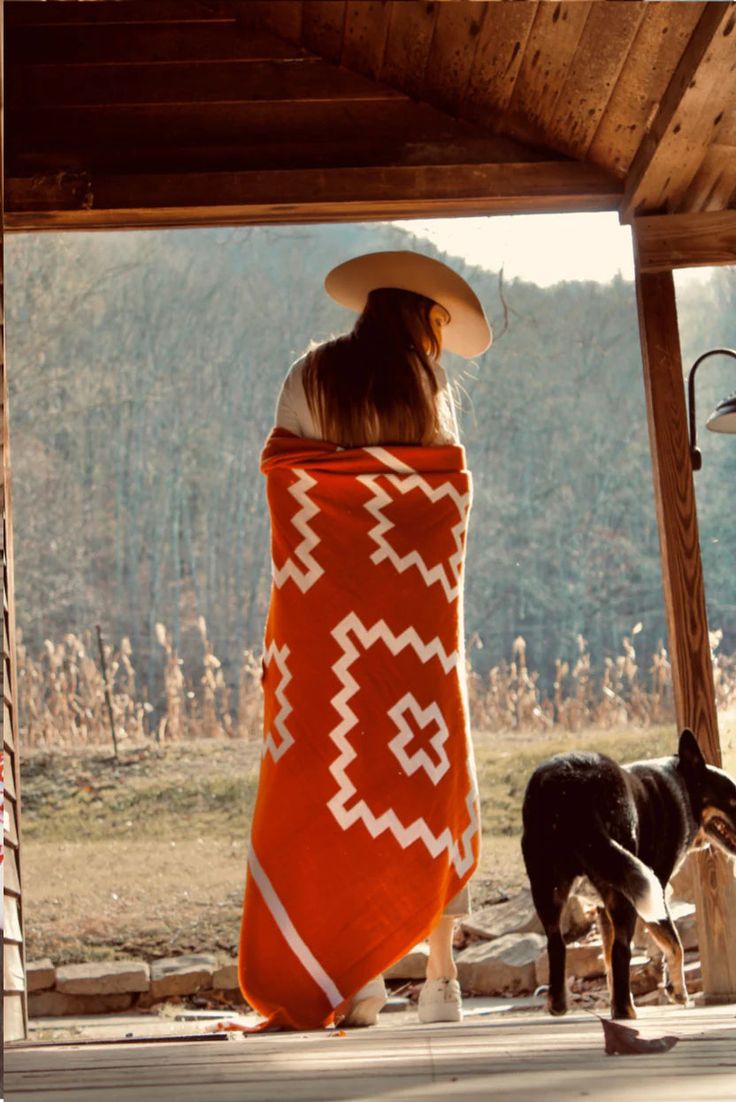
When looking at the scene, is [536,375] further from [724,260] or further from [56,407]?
[724,260]

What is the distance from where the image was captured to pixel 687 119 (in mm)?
3797

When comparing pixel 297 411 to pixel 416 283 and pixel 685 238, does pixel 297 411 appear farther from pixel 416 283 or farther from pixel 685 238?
pixel 685 238

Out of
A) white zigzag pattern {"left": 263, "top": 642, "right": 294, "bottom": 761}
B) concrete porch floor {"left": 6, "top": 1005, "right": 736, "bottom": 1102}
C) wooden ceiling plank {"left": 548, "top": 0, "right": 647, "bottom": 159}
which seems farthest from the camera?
wooden ceiling plank {"left": 548, "top": 0, "right": 647, "bottom": 159}

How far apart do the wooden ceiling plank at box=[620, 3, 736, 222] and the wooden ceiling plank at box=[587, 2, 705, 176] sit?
41mm

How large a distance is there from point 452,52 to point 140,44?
103 cm

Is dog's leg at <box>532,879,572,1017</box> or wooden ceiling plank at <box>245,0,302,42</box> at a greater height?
wooden ceiling plank at <box>245,0,302,42</box>

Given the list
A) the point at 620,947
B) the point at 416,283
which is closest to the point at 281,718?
the point at 620,947

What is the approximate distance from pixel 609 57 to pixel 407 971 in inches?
134

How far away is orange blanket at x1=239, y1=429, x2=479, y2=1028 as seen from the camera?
311 cm

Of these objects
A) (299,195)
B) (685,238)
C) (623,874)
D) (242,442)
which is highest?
(242,442)

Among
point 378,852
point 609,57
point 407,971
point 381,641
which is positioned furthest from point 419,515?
point 407,971

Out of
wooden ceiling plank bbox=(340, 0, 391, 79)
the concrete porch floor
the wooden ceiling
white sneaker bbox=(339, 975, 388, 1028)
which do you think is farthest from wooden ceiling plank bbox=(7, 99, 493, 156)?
the concrete porch floor

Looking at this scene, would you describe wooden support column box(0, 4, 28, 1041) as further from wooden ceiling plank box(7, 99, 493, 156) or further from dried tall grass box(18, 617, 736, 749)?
dried tall grass box(18, 617, 736, 749)

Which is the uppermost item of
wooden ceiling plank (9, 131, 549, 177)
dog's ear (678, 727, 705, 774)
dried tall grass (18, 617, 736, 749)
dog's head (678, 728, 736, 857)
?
wooden ceiling plank (9, 131, 549, 177)
